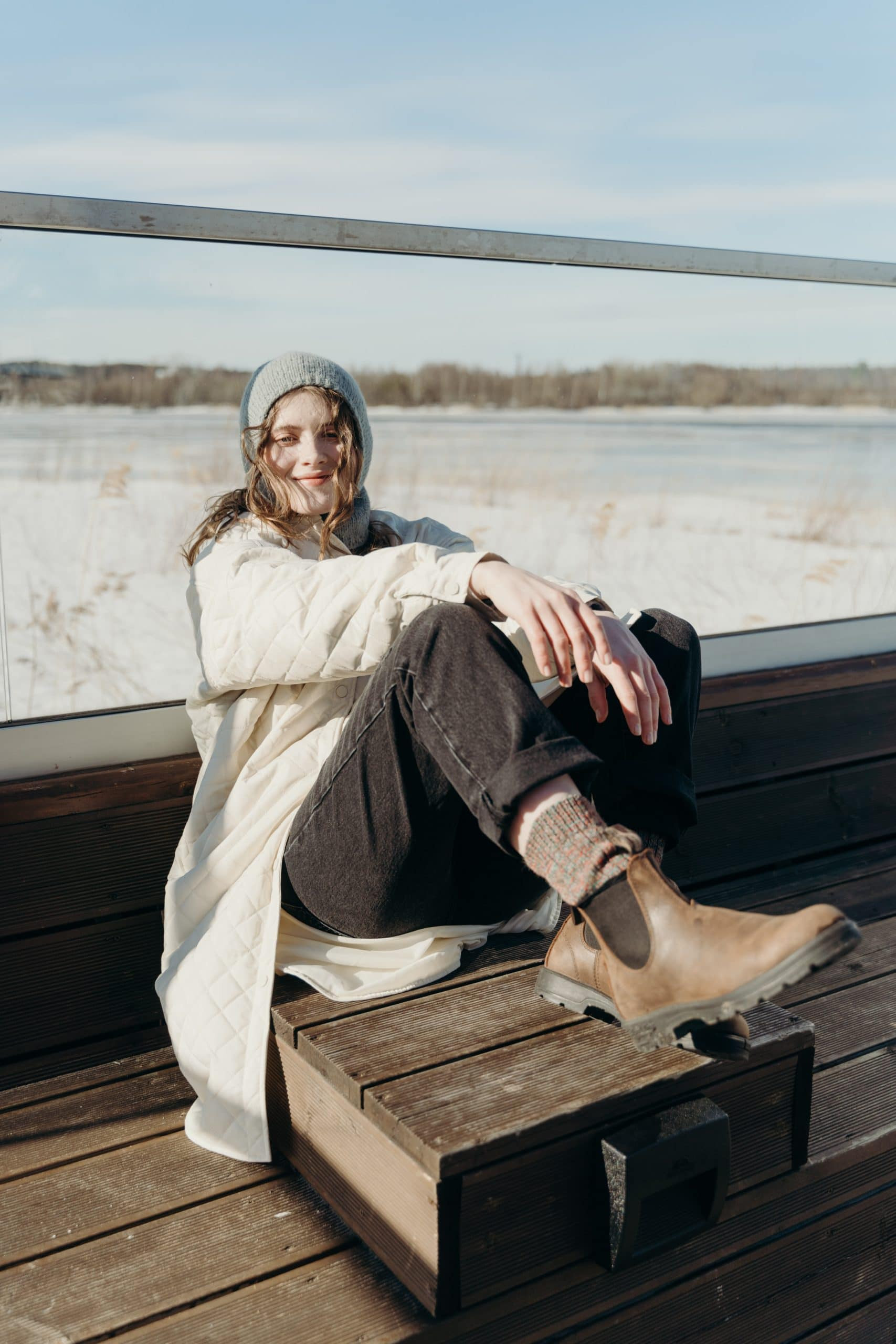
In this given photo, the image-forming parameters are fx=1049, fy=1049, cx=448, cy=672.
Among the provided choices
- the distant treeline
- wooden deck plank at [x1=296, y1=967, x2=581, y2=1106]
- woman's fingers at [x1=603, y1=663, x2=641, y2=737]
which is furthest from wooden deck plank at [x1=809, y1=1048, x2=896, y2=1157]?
the distant treeline

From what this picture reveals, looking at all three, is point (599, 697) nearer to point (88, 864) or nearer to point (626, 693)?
point (626, 693)

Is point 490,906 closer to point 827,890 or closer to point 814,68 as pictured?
point 827,890

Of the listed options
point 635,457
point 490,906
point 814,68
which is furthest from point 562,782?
point 814,68

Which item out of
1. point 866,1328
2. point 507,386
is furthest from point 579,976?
point 507,386

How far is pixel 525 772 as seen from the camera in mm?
1172

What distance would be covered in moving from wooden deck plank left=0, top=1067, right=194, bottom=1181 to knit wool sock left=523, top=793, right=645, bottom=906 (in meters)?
0.74

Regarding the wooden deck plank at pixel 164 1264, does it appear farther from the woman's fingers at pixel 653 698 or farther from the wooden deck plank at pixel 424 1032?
the woman's fingers at pixel 653 698

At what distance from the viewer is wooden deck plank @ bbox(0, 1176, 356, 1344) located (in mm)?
1173

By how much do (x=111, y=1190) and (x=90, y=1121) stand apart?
0.53ft

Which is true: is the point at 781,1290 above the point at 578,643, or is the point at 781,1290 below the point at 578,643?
below

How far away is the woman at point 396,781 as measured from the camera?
118cm

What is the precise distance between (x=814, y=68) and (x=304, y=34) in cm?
782

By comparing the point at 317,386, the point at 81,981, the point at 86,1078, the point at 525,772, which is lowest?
the point at 86,1078

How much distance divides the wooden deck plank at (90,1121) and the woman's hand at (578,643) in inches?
34.2
